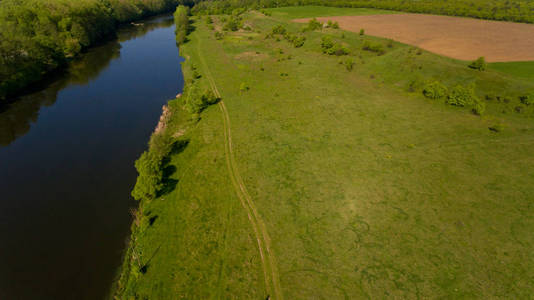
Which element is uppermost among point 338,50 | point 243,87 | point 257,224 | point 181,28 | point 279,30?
point 181,28

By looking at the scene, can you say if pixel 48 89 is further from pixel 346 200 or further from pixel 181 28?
pixel 346 200

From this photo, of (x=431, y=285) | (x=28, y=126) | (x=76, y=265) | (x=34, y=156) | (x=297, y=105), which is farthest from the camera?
(x=297, y=105)

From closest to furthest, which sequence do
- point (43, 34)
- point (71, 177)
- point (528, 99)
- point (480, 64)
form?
point (71, 177)
point (528, 99)
point (480, 64)
point (43, 34)

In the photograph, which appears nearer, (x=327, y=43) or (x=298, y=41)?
(x=327, y=43)

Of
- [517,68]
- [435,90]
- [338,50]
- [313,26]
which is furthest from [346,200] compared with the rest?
[313,26]

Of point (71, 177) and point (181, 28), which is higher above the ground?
point (181, 28)

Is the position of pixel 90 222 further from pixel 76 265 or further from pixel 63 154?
pixel 63 154

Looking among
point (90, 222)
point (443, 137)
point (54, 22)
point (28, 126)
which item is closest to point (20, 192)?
point (90, 222)

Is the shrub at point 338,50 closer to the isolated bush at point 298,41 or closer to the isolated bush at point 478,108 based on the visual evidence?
the isolated bush at point 298,41
